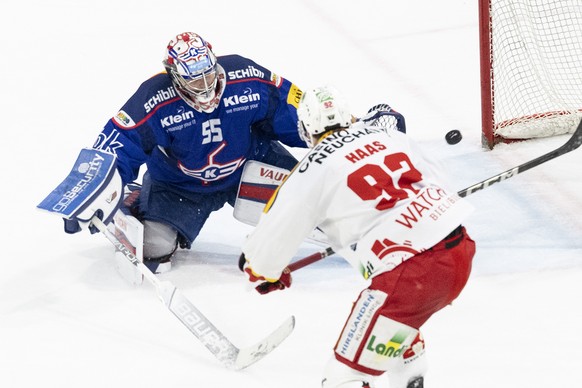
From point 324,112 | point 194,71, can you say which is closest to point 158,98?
point 194,71

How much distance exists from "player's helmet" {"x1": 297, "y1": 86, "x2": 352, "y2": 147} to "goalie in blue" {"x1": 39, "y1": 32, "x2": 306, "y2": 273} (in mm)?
841

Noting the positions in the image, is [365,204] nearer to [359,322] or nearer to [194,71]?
Result: [359,322]

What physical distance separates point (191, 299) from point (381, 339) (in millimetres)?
1177

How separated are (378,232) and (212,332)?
0.89 m

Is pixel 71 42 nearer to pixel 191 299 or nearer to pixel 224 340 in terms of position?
pixel 191 299

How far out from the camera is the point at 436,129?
16.2ft

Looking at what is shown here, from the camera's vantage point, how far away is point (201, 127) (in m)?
3.71

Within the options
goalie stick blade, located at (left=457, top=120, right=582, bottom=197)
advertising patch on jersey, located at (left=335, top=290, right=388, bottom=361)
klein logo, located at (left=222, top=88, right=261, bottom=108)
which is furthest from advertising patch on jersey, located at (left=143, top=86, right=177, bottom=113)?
advertising patch on jersey, located at (left=335, top=290, right=388, bottom=361)

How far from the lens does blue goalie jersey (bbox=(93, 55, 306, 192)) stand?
3.70 metres

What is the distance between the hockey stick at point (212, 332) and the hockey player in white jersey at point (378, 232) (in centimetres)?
56

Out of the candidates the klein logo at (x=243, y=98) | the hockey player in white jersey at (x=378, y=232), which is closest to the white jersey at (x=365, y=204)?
the hockey player in white jersey at (x=378, y=232)

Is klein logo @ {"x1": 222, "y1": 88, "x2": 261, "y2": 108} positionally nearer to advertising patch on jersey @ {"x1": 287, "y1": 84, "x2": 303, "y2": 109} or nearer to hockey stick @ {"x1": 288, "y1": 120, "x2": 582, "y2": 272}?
advertising patch on jersey @ {"x1": 287, "y1": 84, "x2": 303, "y2": 109}

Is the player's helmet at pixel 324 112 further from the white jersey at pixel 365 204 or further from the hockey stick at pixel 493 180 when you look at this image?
the hockey stick at pixel 493 180

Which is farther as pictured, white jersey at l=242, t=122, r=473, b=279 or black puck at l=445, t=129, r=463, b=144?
black puck at l=445, t=129, r=463, b=144
